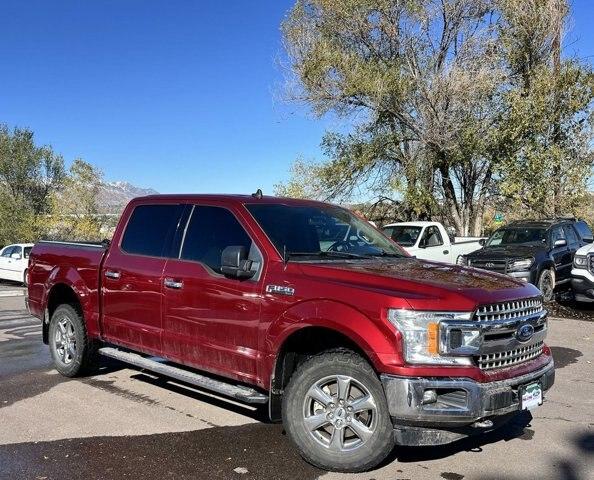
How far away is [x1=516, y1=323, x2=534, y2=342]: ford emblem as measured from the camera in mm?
4027

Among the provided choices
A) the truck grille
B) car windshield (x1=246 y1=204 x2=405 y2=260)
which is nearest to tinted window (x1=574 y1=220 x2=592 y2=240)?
the truck grille

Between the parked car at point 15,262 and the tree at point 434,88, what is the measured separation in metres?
11.2

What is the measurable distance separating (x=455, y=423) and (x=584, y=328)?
7589mm

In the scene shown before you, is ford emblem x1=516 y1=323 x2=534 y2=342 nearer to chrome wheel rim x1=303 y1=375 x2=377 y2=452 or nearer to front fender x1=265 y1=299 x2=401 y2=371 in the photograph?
front fender x1=265 y1=299 x2=401 y2=371

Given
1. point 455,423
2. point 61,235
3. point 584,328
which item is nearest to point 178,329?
point 455,423

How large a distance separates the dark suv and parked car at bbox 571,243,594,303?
69cm

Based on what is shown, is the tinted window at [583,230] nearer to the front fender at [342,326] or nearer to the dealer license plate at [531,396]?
the dealer license plate at [531,396]

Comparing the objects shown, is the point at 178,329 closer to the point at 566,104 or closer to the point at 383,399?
the point at 383,399

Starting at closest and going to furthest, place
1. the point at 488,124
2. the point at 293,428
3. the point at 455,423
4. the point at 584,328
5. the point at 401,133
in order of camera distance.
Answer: the point at 455,423 < the point at 293,428 < the point at 584,328 < the point at 488,124 < the point at 401,133

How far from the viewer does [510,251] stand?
12922 millimetres

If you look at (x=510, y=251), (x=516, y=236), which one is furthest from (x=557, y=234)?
(x=510, y=251)

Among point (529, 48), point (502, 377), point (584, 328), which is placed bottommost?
point (584, 328)

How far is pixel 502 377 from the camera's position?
386cm

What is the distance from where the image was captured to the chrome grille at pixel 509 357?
3.81 meters
